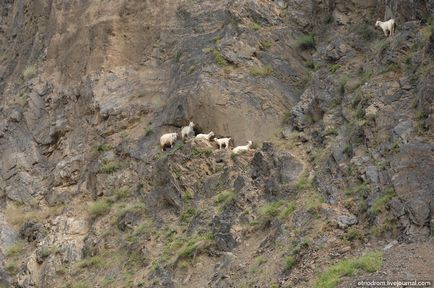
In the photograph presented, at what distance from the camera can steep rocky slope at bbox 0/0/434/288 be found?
17.0 meters

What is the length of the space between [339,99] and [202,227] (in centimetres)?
512

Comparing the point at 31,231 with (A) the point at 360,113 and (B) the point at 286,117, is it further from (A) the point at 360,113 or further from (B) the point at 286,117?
(A) the point at 360,113

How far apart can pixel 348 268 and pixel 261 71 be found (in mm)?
10896

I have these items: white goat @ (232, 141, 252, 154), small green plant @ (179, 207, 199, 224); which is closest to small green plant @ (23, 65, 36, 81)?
white goat @ (232, 141, 252, 154)

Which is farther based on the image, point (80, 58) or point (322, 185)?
point (80, 58)

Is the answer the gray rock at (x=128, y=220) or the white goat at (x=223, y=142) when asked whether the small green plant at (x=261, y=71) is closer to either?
the white goat at (x=223, y=142)

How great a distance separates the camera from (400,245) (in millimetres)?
15352

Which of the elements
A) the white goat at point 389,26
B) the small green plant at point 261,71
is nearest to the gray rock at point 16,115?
the small green plant at point 261,71

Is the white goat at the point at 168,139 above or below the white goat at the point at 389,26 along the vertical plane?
below

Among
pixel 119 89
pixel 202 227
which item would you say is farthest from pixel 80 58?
pixel 202 227

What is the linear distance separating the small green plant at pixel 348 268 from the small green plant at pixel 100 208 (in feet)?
32.3

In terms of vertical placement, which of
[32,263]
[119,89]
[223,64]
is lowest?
[32,263]

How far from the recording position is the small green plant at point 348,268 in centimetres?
1493

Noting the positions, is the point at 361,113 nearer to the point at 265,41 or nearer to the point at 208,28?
the point at 265,41
